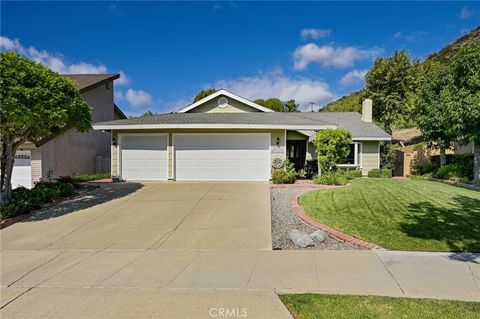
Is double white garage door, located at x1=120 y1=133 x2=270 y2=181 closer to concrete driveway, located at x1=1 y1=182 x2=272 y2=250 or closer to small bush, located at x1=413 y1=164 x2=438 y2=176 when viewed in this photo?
concrete driveway, located at x1=1 y1=182 x2=272 y2=250

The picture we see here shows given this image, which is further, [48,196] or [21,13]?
[21,13]

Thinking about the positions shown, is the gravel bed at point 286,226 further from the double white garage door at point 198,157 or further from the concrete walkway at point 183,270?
the double white garage door at point 198,157

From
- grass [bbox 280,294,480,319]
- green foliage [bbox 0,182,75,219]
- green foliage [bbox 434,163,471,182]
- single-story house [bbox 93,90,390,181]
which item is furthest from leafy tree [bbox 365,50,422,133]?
grass [bbox 280,294,480,319]

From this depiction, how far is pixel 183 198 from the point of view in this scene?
1138 cm

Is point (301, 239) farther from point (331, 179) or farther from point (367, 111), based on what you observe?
point (367, 111)

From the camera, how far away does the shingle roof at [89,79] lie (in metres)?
19.4

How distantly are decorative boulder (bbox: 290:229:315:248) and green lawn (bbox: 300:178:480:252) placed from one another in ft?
3.53

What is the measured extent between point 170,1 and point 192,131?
6.19m

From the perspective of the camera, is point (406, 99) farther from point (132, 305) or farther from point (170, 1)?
point (132, 305)

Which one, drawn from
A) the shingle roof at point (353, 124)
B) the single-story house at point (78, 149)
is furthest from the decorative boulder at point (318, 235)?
the shingle roof at point (353, 124)

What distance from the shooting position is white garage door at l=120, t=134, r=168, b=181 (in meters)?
15.8

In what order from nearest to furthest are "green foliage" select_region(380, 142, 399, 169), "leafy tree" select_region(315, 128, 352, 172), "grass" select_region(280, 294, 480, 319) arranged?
"grass" select_region(280, 294, 480, 319)
"leafy tree" select_region(315, 128, 352, 172)
"green foliage" select_region(380, 142, 399, 169)

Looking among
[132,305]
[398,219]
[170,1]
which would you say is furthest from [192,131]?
[132,305]

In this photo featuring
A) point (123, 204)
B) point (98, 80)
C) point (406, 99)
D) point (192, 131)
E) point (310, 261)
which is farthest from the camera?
point (406, 99)
